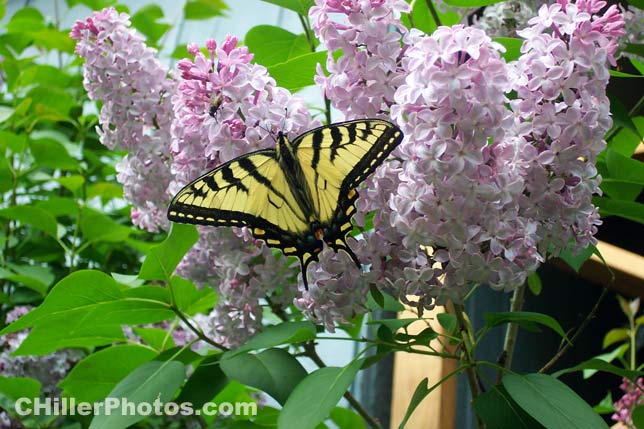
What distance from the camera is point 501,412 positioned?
71 centimetres

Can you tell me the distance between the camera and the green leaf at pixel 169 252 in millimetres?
793

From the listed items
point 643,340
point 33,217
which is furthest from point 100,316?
point 643,340

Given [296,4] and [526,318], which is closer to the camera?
[526,318]

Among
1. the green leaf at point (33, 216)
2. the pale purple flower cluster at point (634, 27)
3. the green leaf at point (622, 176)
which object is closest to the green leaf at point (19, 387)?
the green leaf at point (33, 216)

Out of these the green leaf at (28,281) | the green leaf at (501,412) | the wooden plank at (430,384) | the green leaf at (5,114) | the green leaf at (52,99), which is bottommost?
the wooden plank at (430,384)

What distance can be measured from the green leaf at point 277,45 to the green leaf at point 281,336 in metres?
0.36

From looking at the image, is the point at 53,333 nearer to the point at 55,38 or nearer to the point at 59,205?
the point at 59,205

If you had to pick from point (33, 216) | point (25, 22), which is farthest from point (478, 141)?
point (25, 22)

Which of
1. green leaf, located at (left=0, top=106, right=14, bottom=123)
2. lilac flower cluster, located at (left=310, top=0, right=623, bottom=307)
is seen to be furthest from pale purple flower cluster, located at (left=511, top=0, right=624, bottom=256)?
green leaf, located at (left=0, top=106, right=14, bottom=123)

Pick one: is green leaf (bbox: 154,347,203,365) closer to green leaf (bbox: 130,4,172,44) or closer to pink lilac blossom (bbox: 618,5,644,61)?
pink lilac blossom (bbox: 618,5,644,61)

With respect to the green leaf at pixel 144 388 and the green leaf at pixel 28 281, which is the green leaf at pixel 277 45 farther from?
the green leaf at pixel 28 281

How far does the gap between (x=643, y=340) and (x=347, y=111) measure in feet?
4.18

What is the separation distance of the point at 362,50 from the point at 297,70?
148mm

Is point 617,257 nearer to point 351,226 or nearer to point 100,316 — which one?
point 351,226
